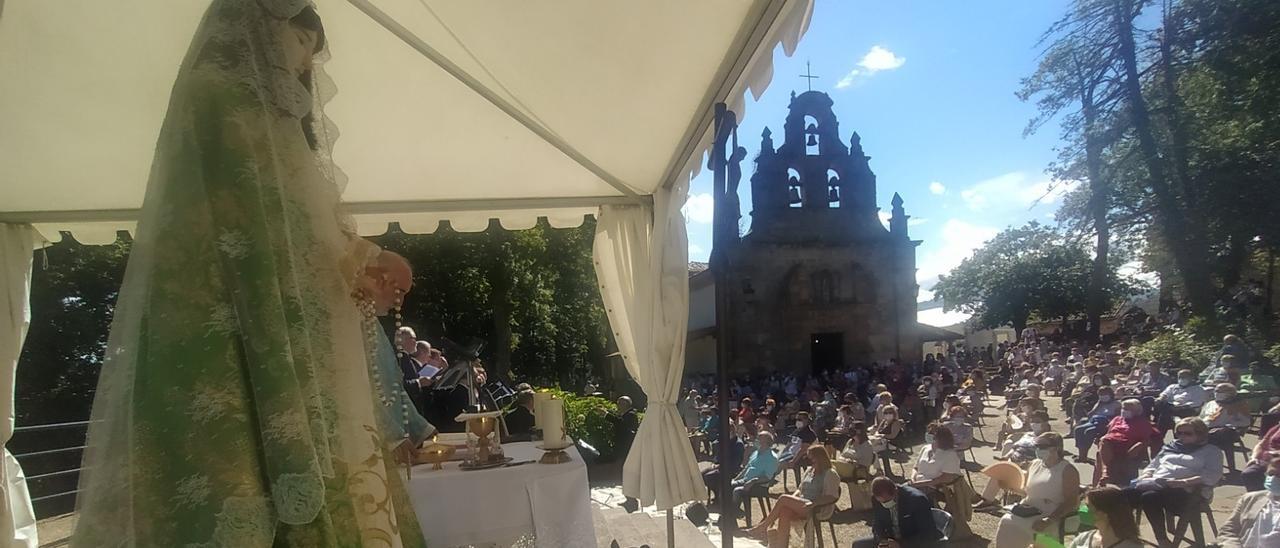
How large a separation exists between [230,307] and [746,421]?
9969mm

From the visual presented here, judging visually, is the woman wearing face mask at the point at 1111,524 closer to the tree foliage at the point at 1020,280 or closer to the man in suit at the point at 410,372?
the man in suit at the point at 410,372

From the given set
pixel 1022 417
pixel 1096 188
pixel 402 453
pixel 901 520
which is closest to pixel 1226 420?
pixel 1022 417

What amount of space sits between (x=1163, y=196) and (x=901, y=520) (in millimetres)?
13888

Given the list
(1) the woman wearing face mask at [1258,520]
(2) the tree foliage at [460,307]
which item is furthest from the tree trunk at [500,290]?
(1) the woman wearing face mask at [1258,520]

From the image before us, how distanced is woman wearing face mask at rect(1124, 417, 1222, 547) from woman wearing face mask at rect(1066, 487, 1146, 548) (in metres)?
1.34

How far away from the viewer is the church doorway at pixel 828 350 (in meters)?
25.8

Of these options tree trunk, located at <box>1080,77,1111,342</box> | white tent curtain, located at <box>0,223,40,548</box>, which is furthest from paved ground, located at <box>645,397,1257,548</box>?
tree trunk, located at <box>1080,77,1111,342</box>

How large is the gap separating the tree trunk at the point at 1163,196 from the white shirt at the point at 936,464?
10143mm

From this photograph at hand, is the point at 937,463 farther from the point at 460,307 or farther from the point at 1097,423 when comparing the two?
the point at 460,307

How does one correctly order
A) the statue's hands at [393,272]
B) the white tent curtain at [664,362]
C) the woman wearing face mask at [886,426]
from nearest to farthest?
the statue's hands at [393,272], the white tent curtain at [664,362], the woman wearing face mask at [886,426]

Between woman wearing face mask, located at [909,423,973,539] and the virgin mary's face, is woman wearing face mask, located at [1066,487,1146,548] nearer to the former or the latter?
woman wearing face mask, located at [909,423,973,539]

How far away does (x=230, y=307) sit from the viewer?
1003mm

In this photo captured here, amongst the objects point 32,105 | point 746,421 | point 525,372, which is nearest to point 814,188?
point 525,372

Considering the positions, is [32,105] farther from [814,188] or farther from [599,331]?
[814,188]
